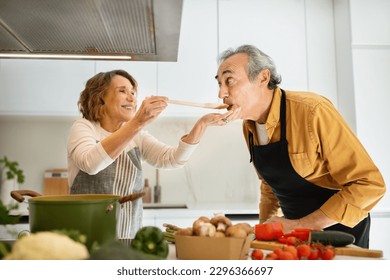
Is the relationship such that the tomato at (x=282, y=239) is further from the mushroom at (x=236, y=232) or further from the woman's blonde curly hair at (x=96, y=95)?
the woman's blonde curly hair at (x=96, y=95)

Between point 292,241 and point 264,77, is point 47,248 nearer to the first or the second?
point 292,241

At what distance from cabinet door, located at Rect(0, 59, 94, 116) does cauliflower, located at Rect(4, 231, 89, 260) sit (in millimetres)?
2008

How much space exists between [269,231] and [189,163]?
1930 millimetres

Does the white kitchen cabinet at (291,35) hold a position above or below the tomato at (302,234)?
above

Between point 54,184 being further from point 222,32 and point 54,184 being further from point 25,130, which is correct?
point 222,32

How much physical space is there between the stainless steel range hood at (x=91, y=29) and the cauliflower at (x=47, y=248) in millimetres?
583

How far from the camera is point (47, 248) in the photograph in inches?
21.1

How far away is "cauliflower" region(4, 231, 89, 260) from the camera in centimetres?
53

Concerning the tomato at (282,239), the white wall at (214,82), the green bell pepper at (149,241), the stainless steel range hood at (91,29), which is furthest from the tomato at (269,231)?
the white wall at (214,82)

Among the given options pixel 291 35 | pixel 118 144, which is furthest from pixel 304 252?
pixel 291 35

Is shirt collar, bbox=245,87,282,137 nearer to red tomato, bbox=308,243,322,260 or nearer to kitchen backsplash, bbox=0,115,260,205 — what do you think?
red tomato, bbox=308,243,322,260

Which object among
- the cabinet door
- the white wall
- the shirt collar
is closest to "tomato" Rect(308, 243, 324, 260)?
the shirt collar

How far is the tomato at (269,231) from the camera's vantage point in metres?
0.90
